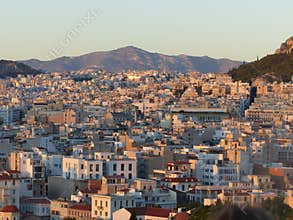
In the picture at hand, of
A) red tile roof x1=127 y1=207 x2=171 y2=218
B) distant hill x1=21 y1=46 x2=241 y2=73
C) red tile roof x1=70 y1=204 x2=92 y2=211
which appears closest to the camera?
red tile roof x1=127 y1=207 x2=171 y2=218

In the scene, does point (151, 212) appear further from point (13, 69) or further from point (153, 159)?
point (13, 69)

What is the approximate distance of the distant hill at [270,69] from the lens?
80438mm

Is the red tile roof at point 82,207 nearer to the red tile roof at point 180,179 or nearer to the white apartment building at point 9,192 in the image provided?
the white apartment building at point 9,192

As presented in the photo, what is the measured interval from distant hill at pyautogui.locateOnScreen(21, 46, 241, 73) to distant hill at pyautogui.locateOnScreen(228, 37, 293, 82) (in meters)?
→ 62.9

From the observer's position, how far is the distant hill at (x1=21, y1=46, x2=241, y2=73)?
5984 inches

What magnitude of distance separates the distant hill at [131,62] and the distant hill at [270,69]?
62.9m

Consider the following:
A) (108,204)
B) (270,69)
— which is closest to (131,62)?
(270,69)

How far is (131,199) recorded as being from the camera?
74.4 ft

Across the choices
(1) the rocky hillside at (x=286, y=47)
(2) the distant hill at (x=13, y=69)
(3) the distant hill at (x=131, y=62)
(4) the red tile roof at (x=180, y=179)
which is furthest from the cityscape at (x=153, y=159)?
(3) the distant hill at (x=131, y=62)

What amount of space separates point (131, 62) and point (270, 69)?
7587 centimetres

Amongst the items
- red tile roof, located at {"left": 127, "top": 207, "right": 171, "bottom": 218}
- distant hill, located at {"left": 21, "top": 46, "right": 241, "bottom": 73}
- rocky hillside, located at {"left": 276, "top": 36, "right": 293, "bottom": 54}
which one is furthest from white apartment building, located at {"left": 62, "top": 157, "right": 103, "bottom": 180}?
distant hill, located at {"left": 21, "top": 46, "right": 241, "bottom": 73}

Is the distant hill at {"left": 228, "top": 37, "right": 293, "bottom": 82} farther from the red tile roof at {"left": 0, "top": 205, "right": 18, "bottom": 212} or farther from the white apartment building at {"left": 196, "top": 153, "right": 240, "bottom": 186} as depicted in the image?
the red tile roof at {"left": 0, "top": 205, "right": 18, "bottom": 212}

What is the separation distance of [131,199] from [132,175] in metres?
4.40

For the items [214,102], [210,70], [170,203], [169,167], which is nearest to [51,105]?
[214,102]
